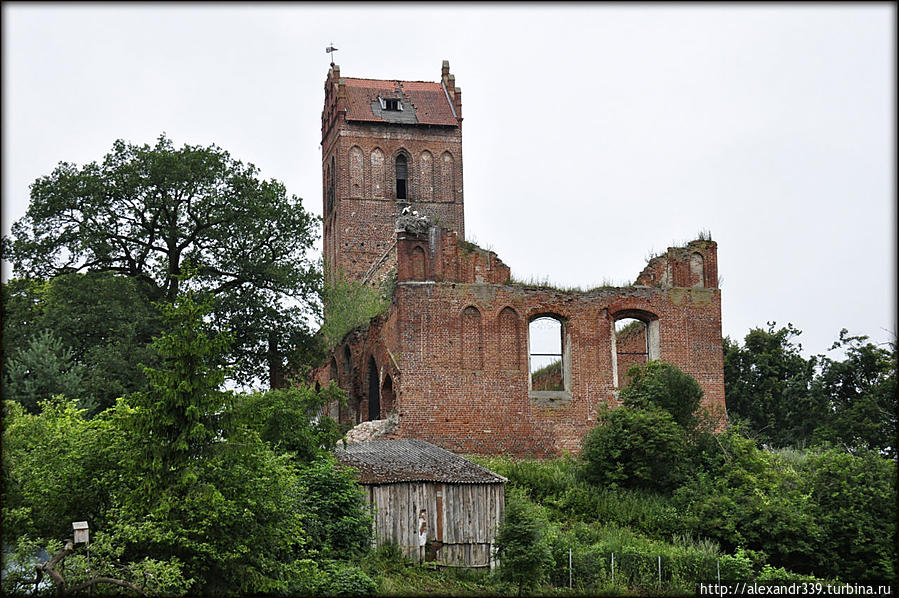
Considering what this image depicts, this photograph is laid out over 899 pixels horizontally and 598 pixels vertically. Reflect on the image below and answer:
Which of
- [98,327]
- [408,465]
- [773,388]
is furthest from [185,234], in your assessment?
[773,388]

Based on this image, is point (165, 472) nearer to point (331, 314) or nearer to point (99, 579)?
point (99, 579)

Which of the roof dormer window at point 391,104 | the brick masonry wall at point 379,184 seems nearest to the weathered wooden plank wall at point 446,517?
the brick masonry wall at point 379,184

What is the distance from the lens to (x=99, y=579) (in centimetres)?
1814

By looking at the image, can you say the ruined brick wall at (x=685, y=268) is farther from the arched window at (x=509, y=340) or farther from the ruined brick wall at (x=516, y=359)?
the arched window at (x=509, y=340)

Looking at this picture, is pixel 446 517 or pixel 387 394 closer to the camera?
pixel 446 517

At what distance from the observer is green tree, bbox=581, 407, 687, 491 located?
101 feet

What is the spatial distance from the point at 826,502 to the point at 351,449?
1171 centimetres

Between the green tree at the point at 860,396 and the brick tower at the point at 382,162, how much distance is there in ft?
74.4

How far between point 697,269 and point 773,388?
11154mm

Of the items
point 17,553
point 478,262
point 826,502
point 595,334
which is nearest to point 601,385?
point 595,334

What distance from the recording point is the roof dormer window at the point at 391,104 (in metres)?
65.4

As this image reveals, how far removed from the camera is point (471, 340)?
35438 mm

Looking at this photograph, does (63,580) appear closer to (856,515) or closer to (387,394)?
(856,515)

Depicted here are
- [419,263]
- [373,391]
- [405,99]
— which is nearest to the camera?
[419,263]
